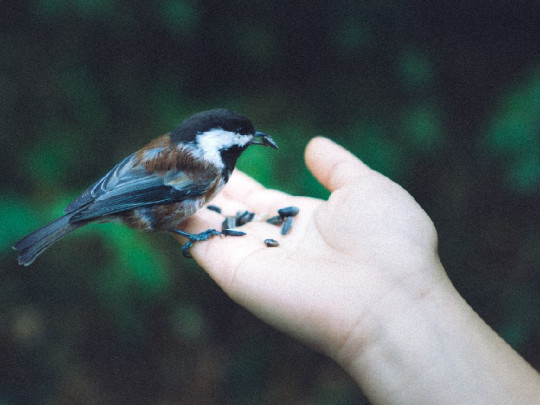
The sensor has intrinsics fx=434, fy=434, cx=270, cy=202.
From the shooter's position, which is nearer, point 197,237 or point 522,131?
point 522,131

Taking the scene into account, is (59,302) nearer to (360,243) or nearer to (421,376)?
(360,243)

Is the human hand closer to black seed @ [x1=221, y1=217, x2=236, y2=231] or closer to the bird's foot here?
the bird's foot

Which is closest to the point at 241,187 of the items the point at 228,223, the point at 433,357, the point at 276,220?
the point at 228,223

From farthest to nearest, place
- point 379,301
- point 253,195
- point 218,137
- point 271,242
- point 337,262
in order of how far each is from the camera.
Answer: point 253,195 < point 218,137 < point 271,242 < point 337,262 < point 379,301

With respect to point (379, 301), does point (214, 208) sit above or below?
below

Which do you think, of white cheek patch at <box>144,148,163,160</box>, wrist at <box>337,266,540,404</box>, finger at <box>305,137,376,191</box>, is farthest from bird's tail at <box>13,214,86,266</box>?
wrist at <box>337,266,540,404</box>

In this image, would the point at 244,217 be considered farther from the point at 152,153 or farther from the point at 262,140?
the point at 152,153

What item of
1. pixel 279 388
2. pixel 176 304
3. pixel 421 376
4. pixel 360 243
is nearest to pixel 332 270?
pixel 360 243

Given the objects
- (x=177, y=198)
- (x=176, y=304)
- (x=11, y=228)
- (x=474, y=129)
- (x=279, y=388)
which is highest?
(x=474, y=129)

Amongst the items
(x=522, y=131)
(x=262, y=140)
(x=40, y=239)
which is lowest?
(x=40, y=239)
